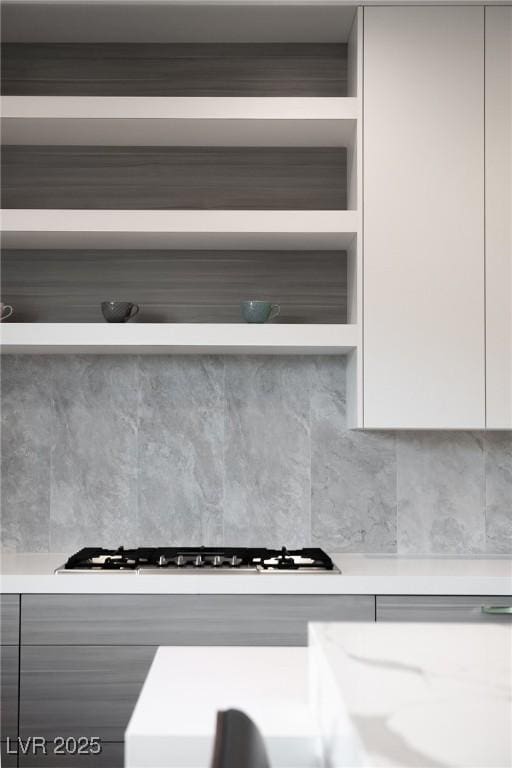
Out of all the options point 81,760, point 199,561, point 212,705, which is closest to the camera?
point 212,705

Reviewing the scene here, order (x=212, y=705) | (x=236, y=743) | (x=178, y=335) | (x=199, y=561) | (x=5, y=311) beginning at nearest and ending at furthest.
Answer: (x=236, y=743)
(x=212, y=705)
(x=199, y=561)
(x=178, y=335)
(x=5, y=311)

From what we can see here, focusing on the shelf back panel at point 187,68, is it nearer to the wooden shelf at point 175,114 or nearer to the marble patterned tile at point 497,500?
the wooden shelf at point 175,114

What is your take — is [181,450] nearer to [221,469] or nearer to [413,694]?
[221,469]

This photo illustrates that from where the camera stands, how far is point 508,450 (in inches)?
132

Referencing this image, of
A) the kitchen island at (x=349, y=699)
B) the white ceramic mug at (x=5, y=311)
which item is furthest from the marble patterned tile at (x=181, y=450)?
the kitchen island at (x=349, y=699)

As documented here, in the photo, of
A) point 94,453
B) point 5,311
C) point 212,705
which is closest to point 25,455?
point 94,453

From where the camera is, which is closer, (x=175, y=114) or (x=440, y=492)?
(x=175, y=114)

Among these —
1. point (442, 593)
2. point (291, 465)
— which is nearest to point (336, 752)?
point (442, 593)

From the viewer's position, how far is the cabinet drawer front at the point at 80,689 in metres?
2.75

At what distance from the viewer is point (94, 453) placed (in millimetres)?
3330

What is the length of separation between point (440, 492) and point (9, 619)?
1.58 m

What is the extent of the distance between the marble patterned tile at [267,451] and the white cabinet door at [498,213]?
708mm

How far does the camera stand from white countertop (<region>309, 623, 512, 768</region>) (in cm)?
88

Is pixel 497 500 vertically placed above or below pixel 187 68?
below
